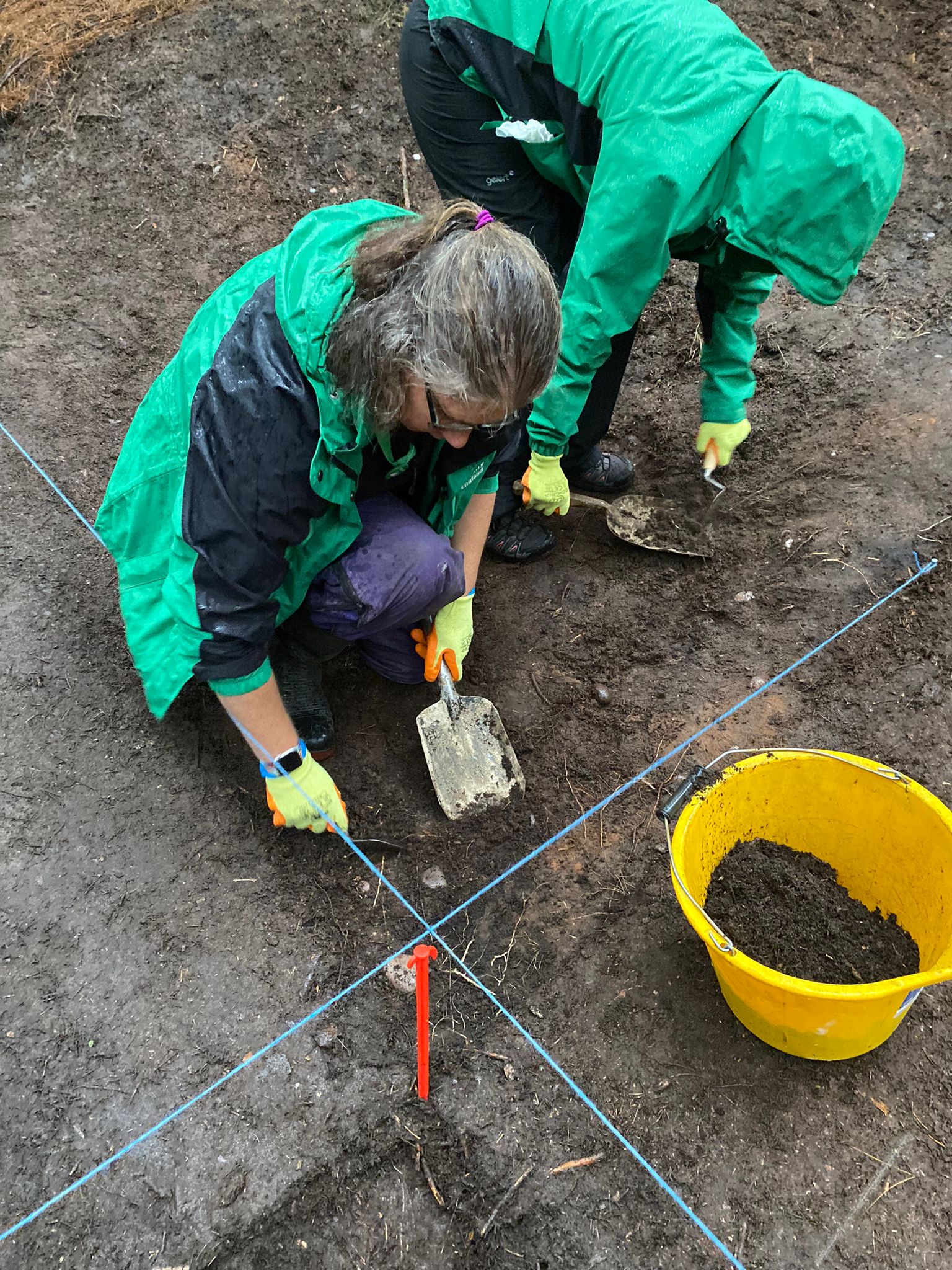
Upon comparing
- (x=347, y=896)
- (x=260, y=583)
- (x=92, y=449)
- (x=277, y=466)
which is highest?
(x=277, y=466)

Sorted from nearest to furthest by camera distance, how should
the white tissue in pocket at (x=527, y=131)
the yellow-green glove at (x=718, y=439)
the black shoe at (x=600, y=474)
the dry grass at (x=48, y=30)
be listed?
1. the white tissue in pocket at (x=527, y=131)
2. the yellow-green glove at (x=718, y=439)
3. the black shoe at (x=600, y=474)
4. the dry grass at (x=48, y=30)

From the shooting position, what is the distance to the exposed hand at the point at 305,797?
1815mm

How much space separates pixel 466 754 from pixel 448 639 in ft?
0.92

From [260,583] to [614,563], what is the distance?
4.07ft

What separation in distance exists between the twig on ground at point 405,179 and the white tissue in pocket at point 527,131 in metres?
1.47

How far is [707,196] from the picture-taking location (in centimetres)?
173

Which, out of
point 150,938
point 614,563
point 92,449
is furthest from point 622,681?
point 92,449

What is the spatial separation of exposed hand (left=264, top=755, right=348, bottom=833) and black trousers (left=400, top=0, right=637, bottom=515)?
100 cm

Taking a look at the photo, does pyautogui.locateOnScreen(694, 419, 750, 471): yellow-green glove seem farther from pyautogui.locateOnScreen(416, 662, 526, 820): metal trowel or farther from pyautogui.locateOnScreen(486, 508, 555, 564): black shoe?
pyautogui.locateOnScreen(416, 662, 526, 820): metal trowel

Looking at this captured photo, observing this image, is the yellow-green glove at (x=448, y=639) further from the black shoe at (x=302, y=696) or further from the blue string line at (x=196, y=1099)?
the blue string line at (x=196, y=1099)

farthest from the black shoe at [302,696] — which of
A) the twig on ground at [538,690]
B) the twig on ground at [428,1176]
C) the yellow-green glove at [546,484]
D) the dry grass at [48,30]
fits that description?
the dry grass at [48,30]

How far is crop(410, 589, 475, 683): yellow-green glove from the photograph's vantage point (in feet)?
6.88

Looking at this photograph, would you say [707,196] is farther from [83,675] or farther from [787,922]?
[83,675]

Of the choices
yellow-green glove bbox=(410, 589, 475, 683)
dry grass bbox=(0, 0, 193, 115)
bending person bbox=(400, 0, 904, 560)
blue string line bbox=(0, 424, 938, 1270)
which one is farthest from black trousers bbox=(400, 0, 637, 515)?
dry grass bbox=(0, 0, 193, 115)
